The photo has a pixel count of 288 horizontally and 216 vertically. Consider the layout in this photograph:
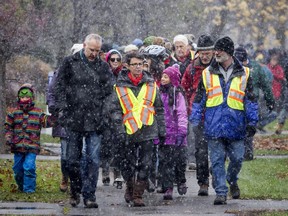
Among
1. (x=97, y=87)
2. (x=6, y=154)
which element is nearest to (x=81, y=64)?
(x=97, y=87)

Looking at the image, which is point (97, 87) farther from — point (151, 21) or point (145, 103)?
point (151, 21)

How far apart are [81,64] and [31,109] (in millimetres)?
1844

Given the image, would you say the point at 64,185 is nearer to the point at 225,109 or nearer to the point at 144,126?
the point at 144,126

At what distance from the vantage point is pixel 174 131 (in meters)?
13.1

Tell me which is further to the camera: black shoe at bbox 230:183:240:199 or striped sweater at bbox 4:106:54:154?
striped sweater at bbox 4:106:54:154

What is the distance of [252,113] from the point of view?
12.1 metres

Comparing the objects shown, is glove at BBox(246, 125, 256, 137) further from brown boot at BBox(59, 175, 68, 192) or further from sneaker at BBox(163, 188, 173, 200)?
brown boot at BBox(59, 175, 68, 192)

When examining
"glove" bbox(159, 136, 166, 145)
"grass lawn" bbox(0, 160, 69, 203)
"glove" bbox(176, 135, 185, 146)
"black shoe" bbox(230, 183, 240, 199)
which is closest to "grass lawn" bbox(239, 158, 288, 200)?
"black shoe" bbox(230, 183, 240, 199)

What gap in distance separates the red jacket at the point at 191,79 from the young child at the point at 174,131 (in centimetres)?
67

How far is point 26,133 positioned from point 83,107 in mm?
1816

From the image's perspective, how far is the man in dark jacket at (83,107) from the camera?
1169 centimetres

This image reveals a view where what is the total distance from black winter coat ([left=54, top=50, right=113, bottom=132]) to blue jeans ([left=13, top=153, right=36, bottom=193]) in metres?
1.69

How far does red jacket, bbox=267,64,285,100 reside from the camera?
88.7ft

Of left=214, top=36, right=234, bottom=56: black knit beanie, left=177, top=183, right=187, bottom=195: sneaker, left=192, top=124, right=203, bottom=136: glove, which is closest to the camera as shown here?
left=214, top=36, right=234, bottom=56: black knit beanie
